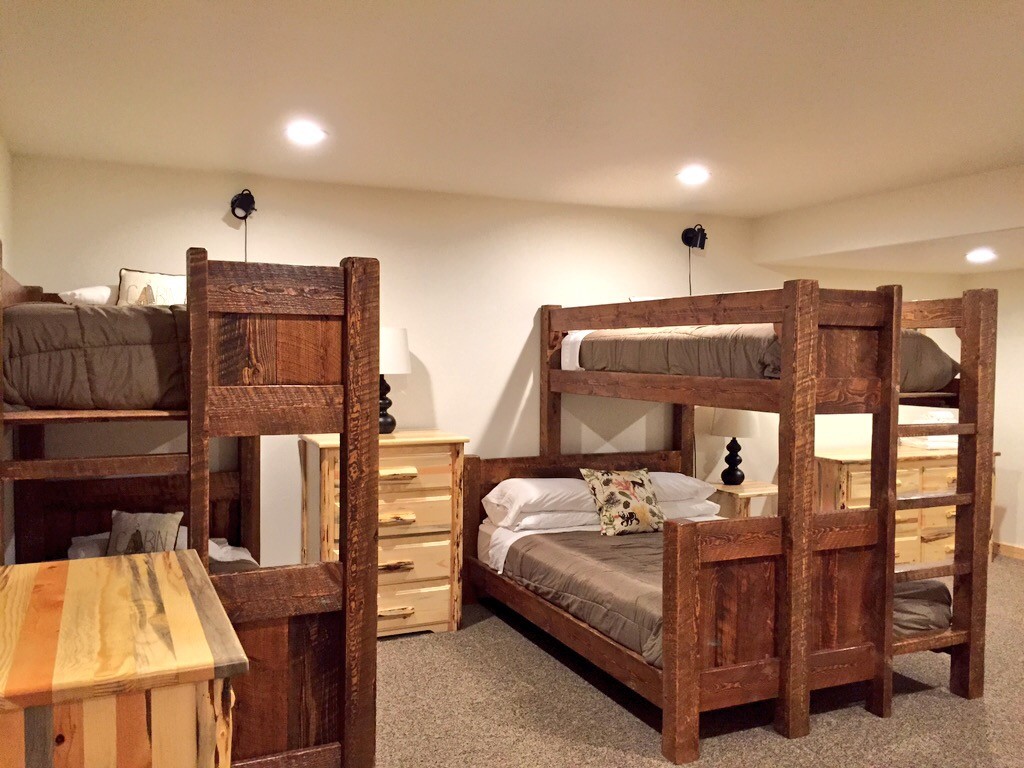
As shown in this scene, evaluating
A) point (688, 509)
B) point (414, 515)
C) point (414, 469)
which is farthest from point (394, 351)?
point (688, 509)

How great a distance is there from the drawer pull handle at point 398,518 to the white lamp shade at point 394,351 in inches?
26.6

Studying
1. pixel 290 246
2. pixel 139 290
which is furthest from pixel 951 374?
pixel 139 290

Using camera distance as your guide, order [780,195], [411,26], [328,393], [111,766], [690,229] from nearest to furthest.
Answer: [111,766]
[328,393]
[411,26]
[780,195]
[690,229]

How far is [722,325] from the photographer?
3.26m

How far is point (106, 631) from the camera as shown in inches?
53.4

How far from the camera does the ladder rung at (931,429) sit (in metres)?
3.10

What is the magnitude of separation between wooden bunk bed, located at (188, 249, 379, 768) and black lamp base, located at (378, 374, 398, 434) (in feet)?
6.92

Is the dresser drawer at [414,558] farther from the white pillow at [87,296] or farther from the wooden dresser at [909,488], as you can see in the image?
the wooden dresser at [909,488]

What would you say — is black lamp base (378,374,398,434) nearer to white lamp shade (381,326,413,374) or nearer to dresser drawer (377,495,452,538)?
white lamp shade (381,326,413,374)

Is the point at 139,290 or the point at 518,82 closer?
the point at 518,82

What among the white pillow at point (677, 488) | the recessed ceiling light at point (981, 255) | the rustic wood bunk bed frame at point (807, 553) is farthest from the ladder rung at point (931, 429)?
the recessed ceiling light at point (981, 255)

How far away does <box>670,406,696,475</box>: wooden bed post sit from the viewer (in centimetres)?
506

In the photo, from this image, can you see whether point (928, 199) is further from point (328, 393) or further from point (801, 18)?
point (328, 393)

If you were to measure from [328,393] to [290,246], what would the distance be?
2359 mm
